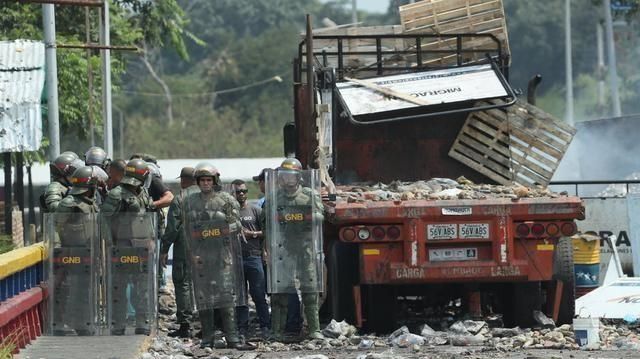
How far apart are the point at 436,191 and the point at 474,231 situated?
986 millimetres

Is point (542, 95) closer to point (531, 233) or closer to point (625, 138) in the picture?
point (625, 138)

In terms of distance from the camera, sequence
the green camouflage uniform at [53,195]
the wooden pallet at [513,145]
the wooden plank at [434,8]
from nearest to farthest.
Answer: the green camouflage uniform at [53,195], the wooden pallet at [513,145], the wooden plank at [434,8]

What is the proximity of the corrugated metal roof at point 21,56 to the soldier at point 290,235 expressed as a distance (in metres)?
8.37

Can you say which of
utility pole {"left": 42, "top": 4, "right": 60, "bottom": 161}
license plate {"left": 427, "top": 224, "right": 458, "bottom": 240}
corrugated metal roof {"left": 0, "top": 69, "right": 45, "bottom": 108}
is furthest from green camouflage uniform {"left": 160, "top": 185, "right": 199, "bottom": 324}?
corrugated metal roof {"left": 0, "top": 69, "right": 45, "bottom": 108}

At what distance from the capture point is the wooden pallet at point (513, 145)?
16203 mm

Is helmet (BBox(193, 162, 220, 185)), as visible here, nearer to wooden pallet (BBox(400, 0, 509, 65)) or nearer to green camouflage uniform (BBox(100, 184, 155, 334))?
green camouflage uniform (BBox(100, 184, 155, 334))

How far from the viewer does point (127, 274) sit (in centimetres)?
1361

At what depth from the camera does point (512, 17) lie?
335ft

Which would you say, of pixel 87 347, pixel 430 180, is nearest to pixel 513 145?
pixel 430 180

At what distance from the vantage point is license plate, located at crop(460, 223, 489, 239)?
1384cm

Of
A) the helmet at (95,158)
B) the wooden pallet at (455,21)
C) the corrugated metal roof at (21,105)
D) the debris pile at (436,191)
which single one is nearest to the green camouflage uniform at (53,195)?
the helmet at (95,158)

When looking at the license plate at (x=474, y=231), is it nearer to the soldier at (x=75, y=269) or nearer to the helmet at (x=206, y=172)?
the helmet at (x=206, y=172)

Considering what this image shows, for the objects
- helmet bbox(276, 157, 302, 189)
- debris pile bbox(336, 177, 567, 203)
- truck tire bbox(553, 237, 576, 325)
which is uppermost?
helmet bbox(276, 157, 302, 189)

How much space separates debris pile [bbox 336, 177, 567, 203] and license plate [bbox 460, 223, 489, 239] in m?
0.36
